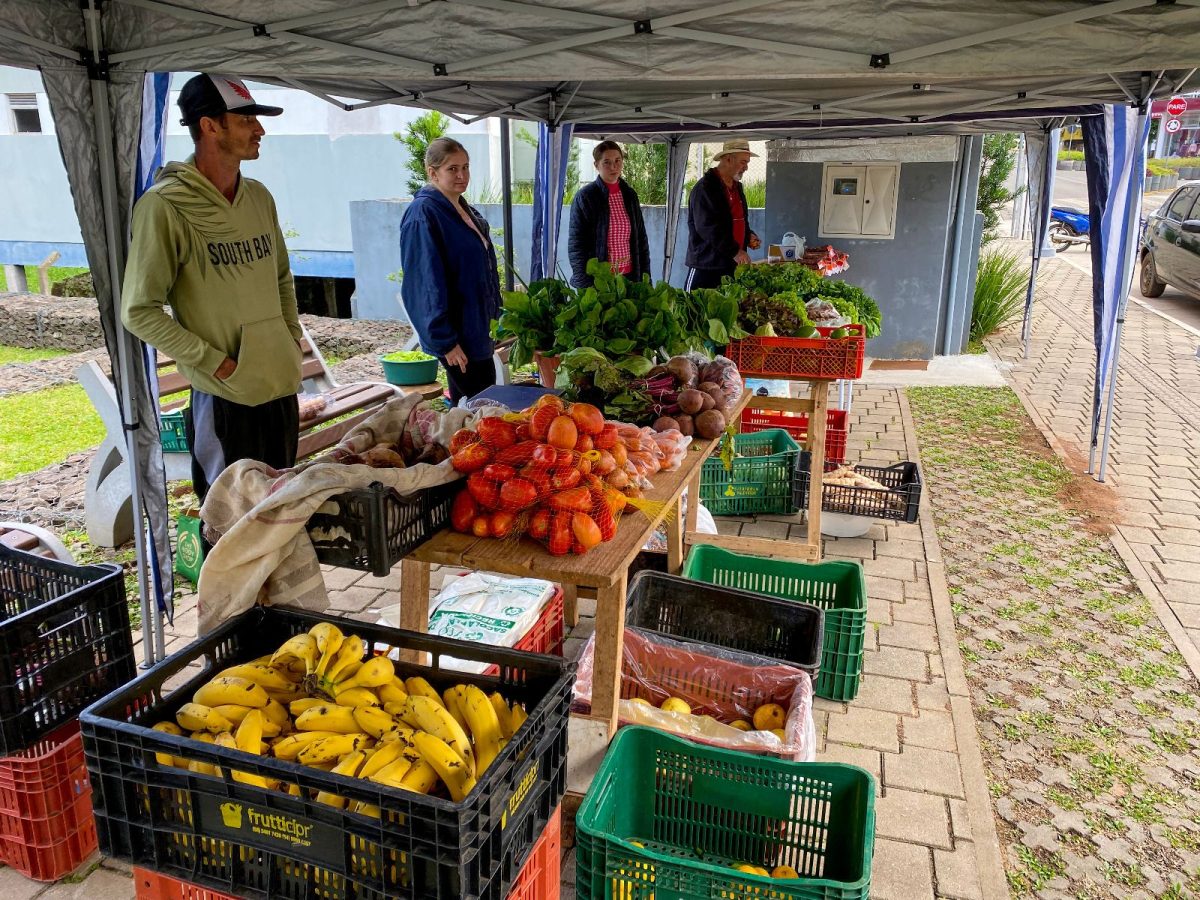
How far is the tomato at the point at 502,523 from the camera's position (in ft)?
Result: 7.73

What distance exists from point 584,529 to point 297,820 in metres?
0.97

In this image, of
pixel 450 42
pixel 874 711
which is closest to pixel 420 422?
pixel 450 42

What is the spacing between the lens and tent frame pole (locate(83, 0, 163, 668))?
3139mm

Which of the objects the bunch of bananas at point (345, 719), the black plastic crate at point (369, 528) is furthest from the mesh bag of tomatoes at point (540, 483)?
the bunch of bananas at point (345, 719)

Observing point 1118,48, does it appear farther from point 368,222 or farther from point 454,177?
point 368,222

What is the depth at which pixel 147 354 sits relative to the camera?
11.7 feet

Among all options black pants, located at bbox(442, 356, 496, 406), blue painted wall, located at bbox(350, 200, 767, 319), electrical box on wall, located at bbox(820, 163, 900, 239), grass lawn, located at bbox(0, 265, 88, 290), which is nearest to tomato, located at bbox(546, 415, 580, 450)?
black pants, located at bbox(442, 356, 496, 406)

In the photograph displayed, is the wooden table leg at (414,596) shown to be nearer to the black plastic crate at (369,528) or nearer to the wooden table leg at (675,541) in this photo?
the black plastic crate at (369,528)

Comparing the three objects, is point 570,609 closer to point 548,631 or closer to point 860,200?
point 548,631

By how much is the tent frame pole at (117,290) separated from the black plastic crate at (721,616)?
6.62ft

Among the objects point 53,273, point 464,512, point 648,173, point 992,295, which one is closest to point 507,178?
point 464,512

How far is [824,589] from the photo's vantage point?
389 centimetres

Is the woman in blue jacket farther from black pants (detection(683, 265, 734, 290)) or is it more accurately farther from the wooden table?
black pants (detection(683, 265, 734, 290))

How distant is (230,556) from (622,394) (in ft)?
5.21
